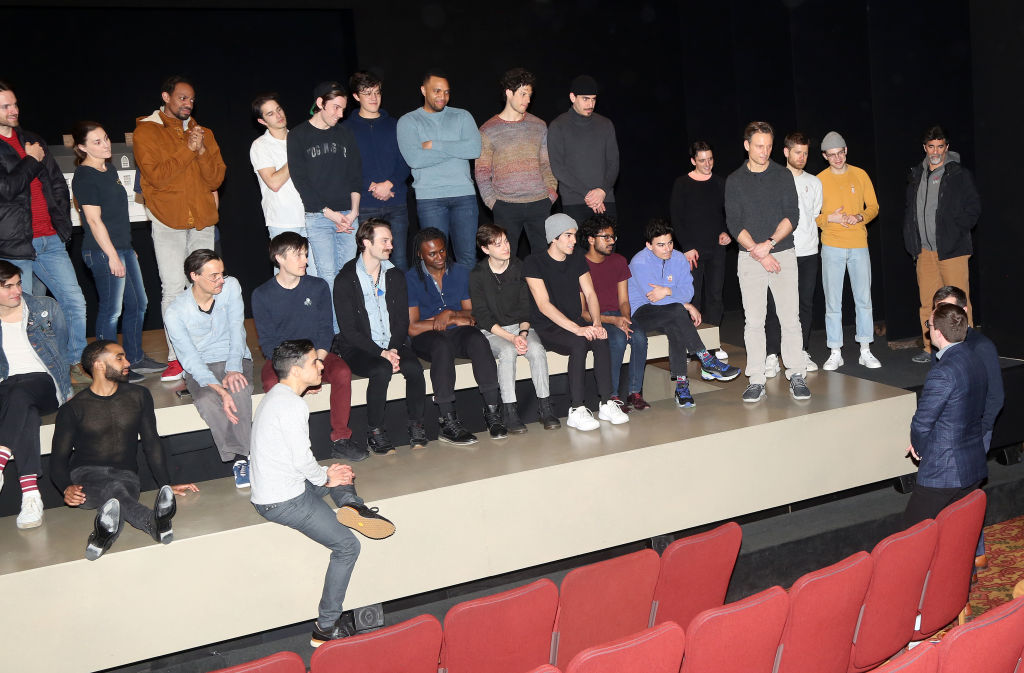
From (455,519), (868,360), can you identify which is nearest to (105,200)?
(455,519)

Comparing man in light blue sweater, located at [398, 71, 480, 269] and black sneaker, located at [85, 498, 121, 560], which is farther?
man in light blue sweater, located at [398, 71, 480, 269]

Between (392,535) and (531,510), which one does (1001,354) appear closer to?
(531,510)

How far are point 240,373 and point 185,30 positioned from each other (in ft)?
11.5

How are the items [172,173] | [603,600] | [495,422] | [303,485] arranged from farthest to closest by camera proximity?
[172,173]
[495,422]
[303,485]
[603,600]

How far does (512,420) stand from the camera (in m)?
4.84

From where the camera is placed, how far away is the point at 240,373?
4348 mm

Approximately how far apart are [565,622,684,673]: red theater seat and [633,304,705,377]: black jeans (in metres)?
2.66

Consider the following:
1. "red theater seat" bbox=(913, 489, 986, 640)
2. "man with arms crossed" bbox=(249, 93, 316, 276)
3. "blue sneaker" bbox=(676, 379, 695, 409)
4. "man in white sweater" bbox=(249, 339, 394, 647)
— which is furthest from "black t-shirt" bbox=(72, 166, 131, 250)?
"red theater seat" bbox=(913, 489, 986, 640)

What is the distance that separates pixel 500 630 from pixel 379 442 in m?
1.74

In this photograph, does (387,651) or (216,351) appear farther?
(216,351)

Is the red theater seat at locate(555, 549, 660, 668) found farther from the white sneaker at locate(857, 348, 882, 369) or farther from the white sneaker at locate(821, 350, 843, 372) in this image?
the white sneaker at locate(857, 348, 882, 369)

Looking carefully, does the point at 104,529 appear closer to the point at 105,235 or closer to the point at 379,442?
the point at 379,442

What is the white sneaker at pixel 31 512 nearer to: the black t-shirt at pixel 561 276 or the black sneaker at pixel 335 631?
the black sneaker at pixel 335 631

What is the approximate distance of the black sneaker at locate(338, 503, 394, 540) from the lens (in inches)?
147
